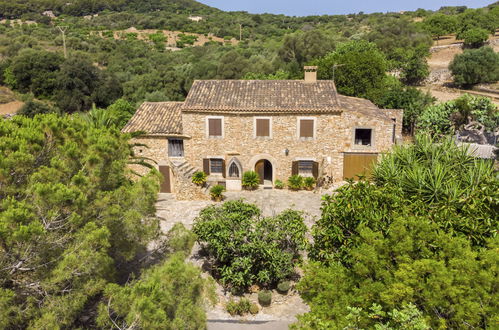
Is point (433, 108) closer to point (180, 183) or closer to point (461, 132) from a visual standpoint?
point (461, 132)

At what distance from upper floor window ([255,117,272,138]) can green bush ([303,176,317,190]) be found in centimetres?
357

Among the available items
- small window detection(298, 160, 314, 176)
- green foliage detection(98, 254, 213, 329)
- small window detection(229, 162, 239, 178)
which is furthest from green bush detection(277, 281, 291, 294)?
small window detection(229, 162, 239, 178)

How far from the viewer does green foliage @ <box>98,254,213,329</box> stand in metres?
8.45

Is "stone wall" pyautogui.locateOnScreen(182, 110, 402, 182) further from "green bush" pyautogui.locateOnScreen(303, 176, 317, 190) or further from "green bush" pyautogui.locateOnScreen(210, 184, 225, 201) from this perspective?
"green bush" pyautogui.locateOnScreen(210, 184, 225, 201)

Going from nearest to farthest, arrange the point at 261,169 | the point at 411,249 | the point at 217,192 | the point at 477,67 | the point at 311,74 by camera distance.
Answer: the point at 411,249 < the point at 217,192 < the point at 261,169 < the point at 311,74 < the point at 477,67

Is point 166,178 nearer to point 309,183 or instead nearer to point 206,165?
point 206,165

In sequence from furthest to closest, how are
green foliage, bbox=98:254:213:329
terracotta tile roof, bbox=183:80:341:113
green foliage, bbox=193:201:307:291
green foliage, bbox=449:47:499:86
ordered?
green foliage, bbox=449:47:499:86, terracotta tile roof, bbox=183:80:341:113, green foliage, bbox=193:201:307:291, green foliage, bbox=98:254:213:329

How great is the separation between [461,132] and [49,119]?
30810 mm

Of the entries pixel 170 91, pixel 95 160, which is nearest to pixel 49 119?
pixel 95 160

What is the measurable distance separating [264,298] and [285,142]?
11.5 meters

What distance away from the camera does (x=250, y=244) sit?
14.1 metres

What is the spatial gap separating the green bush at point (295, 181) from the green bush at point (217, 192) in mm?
4393

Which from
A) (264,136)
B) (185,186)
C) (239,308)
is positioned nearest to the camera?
(239,308)

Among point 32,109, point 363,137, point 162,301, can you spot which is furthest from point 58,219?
point 32,109
